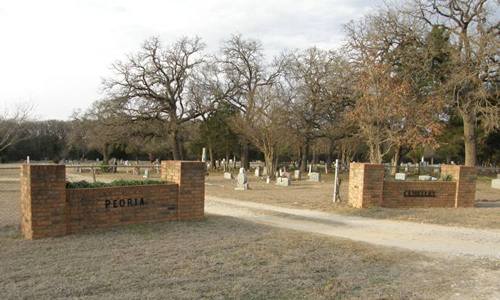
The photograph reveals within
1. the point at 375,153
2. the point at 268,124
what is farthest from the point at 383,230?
the point at 268,124

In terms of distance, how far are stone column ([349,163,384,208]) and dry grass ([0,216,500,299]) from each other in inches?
200

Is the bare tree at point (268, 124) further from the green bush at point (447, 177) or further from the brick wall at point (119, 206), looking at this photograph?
the brick wall at point (119, 206)

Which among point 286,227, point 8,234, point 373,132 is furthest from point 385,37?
point 8,234

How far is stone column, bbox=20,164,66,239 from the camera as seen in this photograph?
295 inches

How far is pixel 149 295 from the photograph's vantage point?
187 inches

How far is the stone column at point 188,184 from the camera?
32.2ft

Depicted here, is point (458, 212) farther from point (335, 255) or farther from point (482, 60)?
point (482, 60)

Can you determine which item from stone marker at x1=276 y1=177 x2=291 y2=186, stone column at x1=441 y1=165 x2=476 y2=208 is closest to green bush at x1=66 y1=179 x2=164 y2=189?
stone column at x1=441 y1=165 x2=476 y2=208

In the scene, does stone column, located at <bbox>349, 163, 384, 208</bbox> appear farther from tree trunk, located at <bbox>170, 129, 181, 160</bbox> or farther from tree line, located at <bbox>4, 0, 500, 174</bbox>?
tree trunk, located at <bbox>170, 129, 181, 160</bbox>

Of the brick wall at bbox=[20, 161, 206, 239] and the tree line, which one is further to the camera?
the tree line

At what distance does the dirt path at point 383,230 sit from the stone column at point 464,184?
15.3ft

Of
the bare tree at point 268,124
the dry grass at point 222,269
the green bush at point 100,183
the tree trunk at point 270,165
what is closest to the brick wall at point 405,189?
the dry grass at point 222,269

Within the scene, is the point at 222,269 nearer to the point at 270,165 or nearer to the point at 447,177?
the point at 447,177

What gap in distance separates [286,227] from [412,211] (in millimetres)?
5011
